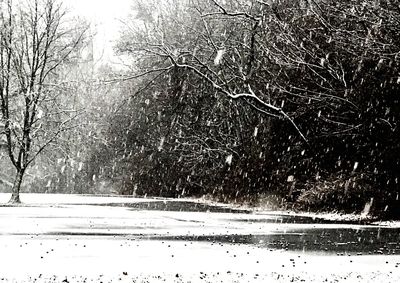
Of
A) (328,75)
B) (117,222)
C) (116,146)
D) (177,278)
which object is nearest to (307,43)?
(328,75)


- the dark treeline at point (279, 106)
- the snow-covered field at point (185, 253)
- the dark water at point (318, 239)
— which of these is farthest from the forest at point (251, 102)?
the snow-covered field at point (185, 253)

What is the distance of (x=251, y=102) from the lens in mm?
33688

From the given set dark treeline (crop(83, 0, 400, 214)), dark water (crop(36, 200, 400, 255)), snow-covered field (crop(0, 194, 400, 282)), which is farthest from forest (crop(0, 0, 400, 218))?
snow-covered field (crop(0, 194, 400, 282))

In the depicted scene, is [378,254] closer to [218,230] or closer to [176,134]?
[218,230]

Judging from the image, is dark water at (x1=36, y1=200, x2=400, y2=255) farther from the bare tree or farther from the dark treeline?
the bare tree

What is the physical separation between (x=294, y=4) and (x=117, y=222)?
568 inches

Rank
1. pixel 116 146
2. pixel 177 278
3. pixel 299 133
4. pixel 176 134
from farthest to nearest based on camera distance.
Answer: pixel 116 146, pixel 176 134, pixel 299 133, pixel 177 278

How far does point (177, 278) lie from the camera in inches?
352

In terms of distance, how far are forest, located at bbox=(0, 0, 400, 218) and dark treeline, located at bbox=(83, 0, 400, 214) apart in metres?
0.07

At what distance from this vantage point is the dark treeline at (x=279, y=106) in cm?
2300

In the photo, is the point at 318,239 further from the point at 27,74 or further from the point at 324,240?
the point at 27,74

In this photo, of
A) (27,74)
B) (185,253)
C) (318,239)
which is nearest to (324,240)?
(318,239)

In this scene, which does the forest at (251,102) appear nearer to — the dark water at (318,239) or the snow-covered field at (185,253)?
the dark water at (318,239)

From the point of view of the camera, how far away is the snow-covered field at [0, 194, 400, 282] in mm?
9242
